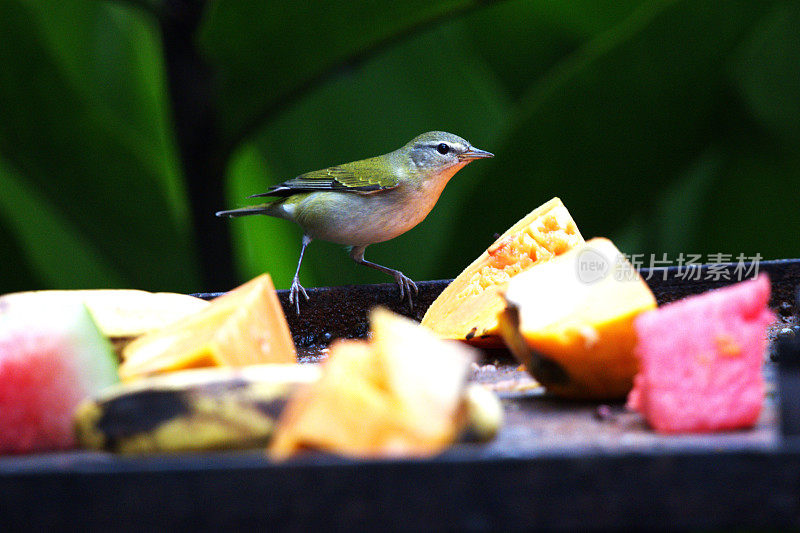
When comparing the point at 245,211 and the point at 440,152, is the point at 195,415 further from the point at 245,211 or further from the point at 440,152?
the point at 440,152

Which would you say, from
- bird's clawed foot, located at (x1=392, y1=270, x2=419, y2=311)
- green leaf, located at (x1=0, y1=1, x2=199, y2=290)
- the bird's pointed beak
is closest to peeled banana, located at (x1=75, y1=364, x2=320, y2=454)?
bird's clawed foot, located at (x1=392, y1=270, x2=419, y2=311)

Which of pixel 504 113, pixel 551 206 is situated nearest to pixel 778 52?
pixel 504 113

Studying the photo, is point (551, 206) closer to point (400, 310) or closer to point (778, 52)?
point (400, 310)

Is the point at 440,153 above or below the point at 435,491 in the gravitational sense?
above

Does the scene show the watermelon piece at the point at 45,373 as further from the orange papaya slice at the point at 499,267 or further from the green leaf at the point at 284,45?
the green leaf at the point at 284,45

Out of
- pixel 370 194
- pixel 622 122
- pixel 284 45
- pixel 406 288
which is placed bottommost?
pixel 406 288

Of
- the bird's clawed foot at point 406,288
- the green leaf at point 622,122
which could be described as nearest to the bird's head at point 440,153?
the green leaf at point 622,122

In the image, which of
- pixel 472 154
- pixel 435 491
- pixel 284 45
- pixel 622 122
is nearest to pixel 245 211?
pixel 284 45
